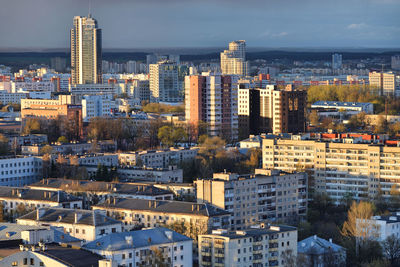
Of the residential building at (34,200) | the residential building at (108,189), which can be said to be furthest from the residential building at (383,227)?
the residential building at (34,200)

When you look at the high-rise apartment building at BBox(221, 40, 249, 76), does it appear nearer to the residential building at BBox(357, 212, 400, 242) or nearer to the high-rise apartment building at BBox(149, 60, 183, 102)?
the high-rise apartment building at BBox(149, 60, 183, 102)

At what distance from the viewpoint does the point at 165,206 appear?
1956 centimetres

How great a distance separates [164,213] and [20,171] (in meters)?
7.70

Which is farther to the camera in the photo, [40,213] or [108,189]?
[108,189]

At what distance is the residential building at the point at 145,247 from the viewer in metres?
15.7

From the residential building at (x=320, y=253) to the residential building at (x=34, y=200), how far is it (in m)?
4.97

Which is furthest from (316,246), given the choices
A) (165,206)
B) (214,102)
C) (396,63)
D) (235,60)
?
(396,63)

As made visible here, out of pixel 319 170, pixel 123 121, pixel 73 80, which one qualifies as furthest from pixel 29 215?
pixel 73 80

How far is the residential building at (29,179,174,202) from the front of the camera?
21.5 metres

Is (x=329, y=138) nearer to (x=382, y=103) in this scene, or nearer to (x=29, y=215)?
(x=29, y=215)

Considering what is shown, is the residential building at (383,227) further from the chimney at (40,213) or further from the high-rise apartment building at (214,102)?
the high-rise apartment building at (214,102)

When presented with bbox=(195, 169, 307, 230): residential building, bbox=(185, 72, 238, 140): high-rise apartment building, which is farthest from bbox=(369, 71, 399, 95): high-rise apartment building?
bbox=(195, 169, 307, 230): residential building

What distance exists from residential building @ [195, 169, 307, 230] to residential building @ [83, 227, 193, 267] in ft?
12.1

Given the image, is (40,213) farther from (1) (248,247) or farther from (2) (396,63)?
(2) (396,63)
